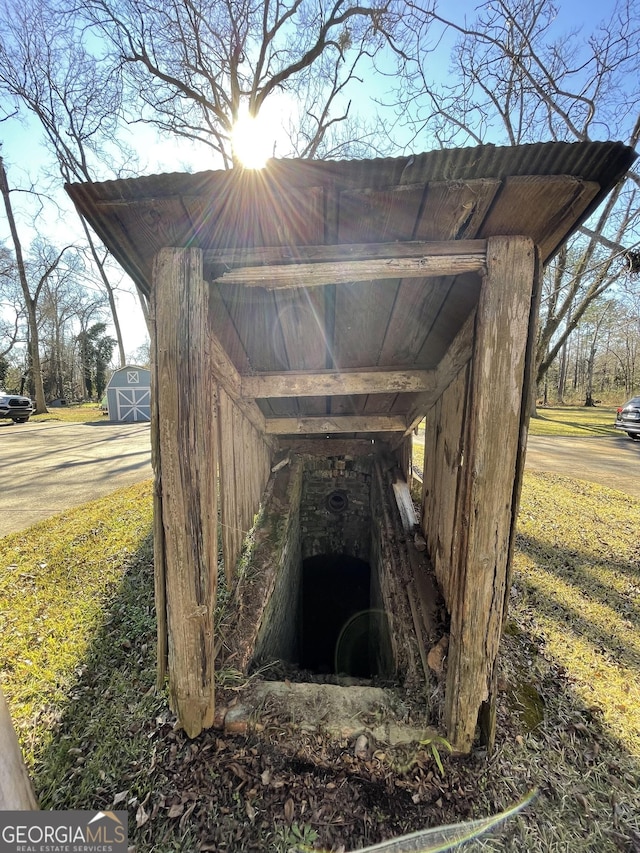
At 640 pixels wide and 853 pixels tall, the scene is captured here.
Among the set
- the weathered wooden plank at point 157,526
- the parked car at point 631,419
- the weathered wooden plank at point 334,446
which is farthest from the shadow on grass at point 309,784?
the parked car at point 631,419

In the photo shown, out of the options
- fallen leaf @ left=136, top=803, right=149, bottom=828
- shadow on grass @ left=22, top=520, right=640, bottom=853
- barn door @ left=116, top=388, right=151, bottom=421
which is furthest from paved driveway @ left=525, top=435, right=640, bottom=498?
barn door @ left=116, top=388, right=151, bottom=421

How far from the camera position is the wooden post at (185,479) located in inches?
58.1

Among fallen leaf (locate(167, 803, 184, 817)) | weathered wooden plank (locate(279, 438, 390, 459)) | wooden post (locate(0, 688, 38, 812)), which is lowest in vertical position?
fallen leaf (locate(167, 803, 184, 817))

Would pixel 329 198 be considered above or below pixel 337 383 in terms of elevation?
above

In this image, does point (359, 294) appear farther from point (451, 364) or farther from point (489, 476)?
point (489, 476)

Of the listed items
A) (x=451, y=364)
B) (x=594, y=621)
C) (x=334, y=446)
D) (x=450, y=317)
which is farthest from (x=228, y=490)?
(x=594, y=621)

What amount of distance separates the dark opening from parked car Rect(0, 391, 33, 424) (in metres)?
15.0

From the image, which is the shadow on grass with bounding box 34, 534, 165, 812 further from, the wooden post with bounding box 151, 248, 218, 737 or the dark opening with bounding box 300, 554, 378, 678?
the dark opening with bounding box 300, 554, 378, 678

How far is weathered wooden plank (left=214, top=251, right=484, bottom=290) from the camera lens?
4.50 ft

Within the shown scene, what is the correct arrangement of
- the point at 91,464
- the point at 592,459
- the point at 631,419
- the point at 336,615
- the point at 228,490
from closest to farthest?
the point at 228,490
the point at 336,615
the point at 91,464
the point at 592,459
the point at 631,419

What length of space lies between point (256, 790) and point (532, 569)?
120 inches

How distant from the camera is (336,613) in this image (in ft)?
17.5

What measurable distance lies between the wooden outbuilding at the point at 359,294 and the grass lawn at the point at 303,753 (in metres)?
0.21

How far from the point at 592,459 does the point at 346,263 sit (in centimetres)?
940
